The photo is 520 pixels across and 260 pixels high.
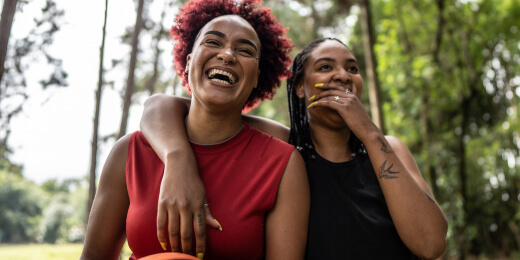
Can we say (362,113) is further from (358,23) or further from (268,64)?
(358,23)

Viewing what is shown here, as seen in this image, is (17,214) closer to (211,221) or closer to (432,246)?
(211,221)

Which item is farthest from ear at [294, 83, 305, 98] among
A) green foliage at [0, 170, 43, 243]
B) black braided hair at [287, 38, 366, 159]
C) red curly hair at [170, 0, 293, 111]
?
green foliage at [0, 170, 43, 243]

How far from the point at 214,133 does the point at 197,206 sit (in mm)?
533

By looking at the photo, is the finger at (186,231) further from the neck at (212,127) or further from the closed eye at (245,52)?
the closed eye at (245,52)

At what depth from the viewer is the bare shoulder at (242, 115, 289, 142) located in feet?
8.26

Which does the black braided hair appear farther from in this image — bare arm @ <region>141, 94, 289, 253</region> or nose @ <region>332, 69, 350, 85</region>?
bare arm @ <region>141, 94, 289, 253</region>

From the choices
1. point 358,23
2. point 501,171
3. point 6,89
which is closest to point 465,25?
point 501,171

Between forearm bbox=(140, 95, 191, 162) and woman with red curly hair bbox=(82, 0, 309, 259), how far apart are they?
0.07 m

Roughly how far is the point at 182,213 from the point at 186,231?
76 mm

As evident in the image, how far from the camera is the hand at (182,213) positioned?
5.63 feet

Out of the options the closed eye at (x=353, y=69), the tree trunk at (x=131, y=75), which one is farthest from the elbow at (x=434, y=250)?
the tree trunk at (x=131, y=75)

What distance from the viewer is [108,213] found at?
206 cm

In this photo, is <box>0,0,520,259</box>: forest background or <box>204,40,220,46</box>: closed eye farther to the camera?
<box>0,0,520,259</box>: forest background

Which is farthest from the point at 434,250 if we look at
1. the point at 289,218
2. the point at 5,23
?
the point at 5,23
